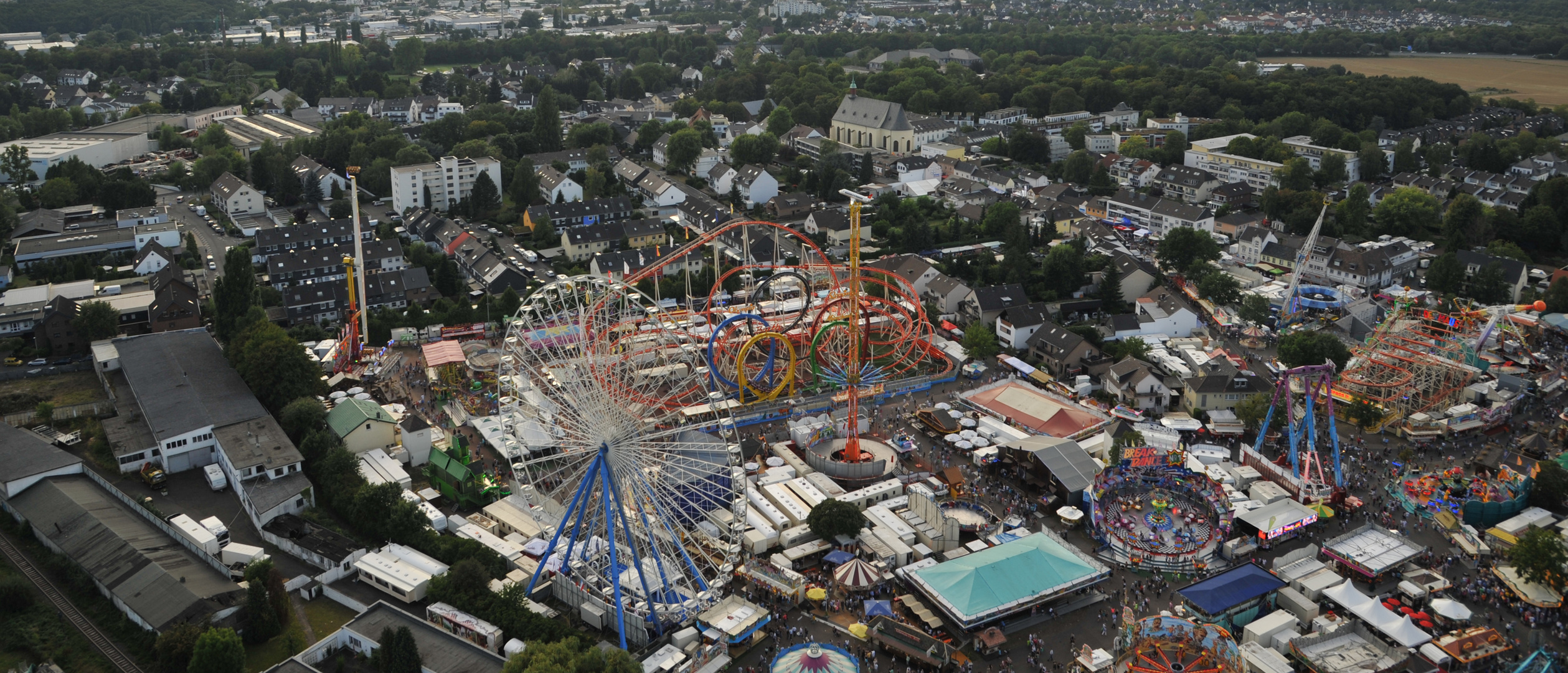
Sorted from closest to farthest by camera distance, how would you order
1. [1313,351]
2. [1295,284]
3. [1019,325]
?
[1313,351] → [1019,325] → [1295,284]

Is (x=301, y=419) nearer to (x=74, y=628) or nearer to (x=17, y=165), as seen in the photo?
(x=74, y=628)

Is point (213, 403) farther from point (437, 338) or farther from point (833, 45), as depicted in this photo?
point (833, 45)

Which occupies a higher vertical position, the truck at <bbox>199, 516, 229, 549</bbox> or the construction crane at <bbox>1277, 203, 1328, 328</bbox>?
the construction crane at <bbox>1277, 203, 1328, 328</bbox>

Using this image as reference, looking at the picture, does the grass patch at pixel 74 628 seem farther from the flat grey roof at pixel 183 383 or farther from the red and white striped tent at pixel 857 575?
the red and white striped tent at pixel 857 575

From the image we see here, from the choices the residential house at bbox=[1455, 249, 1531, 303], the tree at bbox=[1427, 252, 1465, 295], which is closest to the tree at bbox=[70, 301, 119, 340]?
the tree at bbox=[1427, 252, 1465, 295]

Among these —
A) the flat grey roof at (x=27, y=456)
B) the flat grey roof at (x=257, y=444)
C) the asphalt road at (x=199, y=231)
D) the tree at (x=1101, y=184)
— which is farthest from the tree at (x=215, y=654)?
the tree at (x=1101, y=184)

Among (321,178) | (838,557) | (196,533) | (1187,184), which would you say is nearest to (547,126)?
(321,178)

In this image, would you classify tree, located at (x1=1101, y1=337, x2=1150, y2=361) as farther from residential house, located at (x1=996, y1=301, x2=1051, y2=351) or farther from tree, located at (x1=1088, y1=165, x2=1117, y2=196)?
tree, located at (x1=1088, y1=165, x2=1117, y2=196)
